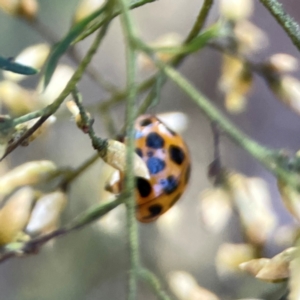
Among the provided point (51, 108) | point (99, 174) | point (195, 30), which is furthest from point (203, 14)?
point (99, 174)

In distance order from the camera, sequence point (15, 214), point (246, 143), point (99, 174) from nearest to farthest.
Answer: point (246, 143) → point (15, 214) → point (99, 174)

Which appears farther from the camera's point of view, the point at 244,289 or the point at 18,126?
the point at 244,289

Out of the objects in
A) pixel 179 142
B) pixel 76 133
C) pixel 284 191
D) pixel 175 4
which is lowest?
pixel 284 191

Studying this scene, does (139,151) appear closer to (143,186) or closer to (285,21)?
(143,186)

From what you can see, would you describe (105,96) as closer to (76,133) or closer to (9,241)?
(76,133)

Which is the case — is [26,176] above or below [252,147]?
above

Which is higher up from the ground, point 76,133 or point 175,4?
point 175,4

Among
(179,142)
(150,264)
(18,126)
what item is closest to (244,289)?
(150,264)
